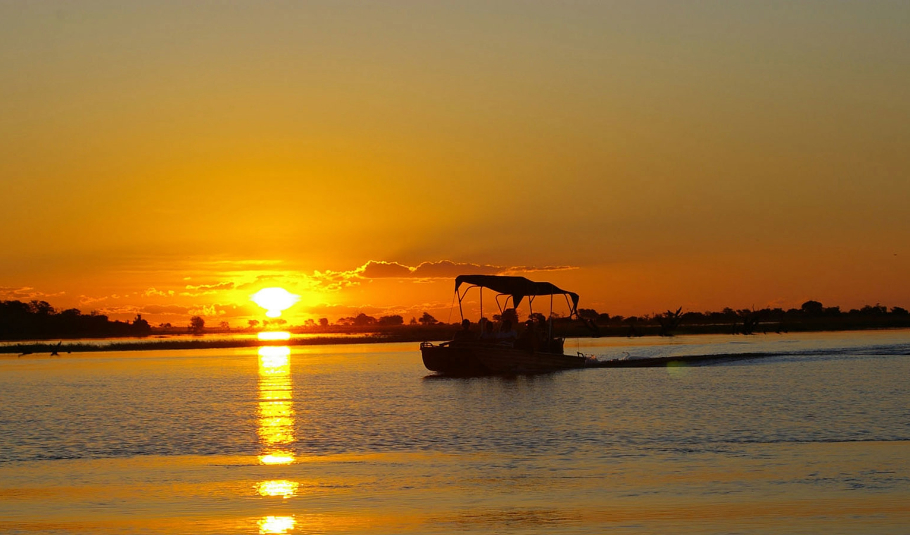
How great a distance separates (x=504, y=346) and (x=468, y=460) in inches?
1266

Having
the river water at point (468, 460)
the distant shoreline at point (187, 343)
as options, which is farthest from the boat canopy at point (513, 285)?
the distant shoreline at point (187, 343)

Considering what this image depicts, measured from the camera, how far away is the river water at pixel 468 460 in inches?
688

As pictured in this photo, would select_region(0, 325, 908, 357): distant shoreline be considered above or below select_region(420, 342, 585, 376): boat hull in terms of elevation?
above

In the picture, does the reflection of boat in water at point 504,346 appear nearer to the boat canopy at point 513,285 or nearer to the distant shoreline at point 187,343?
the boat canopy at point 513,285

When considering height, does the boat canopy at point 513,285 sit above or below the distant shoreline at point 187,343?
above

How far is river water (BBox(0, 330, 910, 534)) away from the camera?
1748 cm

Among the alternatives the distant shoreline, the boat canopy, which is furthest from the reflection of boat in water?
the distant shoreline

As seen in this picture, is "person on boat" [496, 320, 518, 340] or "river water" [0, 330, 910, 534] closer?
"river water" [0, 330, 910, 534]

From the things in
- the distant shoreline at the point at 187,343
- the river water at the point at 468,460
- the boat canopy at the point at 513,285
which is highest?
the boat canopy at the point at 513,285

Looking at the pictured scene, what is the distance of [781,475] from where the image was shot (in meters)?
21.3

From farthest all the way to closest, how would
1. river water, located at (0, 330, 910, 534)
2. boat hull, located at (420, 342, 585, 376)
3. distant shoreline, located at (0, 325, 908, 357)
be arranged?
distant shoreline, located at (0, 325, 908, 357) < boat hull, located at (420, 342, 585, 376) < river water, located at (0, 330, 910, 534)

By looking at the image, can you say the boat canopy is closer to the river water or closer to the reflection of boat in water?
the reflection of boat in water

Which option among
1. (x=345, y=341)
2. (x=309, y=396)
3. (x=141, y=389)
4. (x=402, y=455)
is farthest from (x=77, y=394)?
(x=345, y=341)

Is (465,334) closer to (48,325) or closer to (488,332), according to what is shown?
(488,332)
